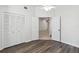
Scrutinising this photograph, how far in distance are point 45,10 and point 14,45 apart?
1456 millimetres

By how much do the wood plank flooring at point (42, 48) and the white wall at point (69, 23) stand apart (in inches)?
11.2

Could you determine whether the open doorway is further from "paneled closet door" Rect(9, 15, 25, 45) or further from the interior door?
"paneled closet door" Rect(9, 15, 25, 45)

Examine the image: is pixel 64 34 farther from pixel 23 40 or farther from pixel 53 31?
pixel 23 40

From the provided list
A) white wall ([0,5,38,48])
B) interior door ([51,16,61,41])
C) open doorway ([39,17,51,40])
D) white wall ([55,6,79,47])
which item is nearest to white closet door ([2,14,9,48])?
white wall ([0,5,38,48])

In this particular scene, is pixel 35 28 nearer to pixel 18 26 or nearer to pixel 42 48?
pixel 18 26

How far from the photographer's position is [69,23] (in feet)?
11.9

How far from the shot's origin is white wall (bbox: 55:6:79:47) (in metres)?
3.27

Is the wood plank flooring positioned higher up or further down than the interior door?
further down

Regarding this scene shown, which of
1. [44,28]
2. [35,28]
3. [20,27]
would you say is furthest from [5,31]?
[44,28]

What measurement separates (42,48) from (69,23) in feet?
4.15

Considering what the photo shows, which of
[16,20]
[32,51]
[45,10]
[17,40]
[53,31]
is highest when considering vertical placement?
[45,10]

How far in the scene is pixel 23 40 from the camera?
333cm

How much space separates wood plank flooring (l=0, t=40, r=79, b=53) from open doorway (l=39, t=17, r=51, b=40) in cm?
16
